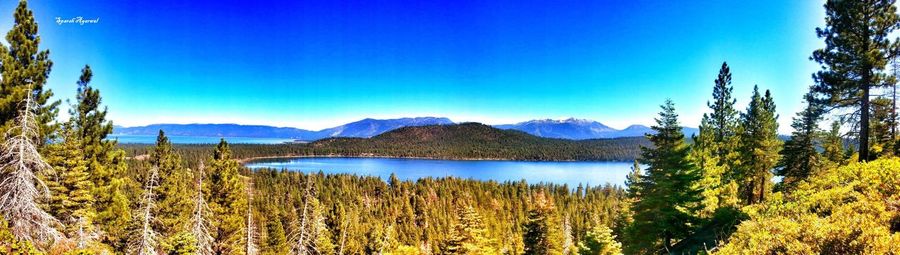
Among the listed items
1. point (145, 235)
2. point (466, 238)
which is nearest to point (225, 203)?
point (145, 235)

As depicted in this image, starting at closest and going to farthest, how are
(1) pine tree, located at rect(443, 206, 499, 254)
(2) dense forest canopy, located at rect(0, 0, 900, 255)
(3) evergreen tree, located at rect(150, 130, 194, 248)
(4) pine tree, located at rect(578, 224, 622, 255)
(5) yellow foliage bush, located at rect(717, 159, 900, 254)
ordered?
1. (5) yellow foliage bush, located at rect(717, 159, 900, 254)
2. (2) dense forest canopy, located at rect(0, 0, 900, 255)
3. (1) pine tree, located at rect(443, 206, 499, 254)
4. (3) evergreen tree, located at rect(150, 130, 194, 248)
5. (4) pine tree, located at rect(578, 224, 622, 255)

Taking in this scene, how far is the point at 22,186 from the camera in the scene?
47.9ft

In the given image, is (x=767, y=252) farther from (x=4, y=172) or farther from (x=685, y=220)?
(x=4, y=172)

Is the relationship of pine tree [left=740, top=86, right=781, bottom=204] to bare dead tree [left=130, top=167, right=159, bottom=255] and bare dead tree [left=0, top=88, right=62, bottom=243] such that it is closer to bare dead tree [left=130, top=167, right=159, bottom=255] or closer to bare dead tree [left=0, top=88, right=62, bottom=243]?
bare dead tree [left=130, top=167, right=159, bottom=255]

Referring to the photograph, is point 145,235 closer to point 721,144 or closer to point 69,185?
point 69,185

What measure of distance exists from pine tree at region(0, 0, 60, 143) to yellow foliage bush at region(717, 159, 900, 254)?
2339cm

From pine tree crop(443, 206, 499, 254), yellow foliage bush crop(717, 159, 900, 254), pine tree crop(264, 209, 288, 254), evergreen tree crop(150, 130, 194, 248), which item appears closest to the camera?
yellow foliage bush crop(717, 159, 900, 254)

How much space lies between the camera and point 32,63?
17344 mm

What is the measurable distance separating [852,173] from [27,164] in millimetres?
28378

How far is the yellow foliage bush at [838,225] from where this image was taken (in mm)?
6891

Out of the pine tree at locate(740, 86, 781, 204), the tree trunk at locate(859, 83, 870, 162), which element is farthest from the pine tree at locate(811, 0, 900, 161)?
the pine tree at locate(740, 86, 781, 204)

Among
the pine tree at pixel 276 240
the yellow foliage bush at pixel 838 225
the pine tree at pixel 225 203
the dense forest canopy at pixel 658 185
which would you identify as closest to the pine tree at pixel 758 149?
the dense forest canopy at pixel 658 185

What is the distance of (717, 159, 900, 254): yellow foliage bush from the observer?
6.89 m

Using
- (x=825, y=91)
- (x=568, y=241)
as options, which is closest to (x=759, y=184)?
(x=825, y=91)
